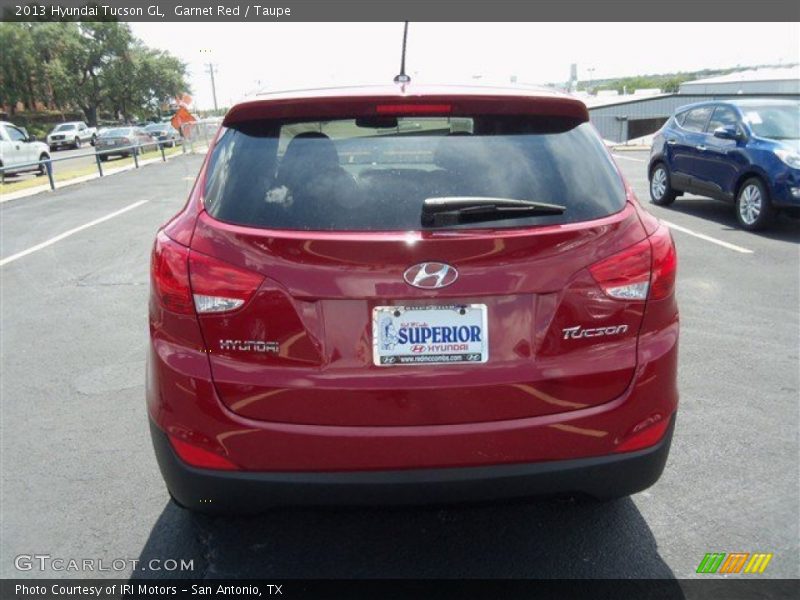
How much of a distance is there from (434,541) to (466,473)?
78 cm

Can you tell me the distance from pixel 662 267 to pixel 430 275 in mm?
846

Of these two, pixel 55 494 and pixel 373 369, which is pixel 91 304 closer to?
pixel 55 494

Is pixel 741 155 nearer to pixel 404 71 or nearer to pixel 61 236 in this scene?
pixel 404 71

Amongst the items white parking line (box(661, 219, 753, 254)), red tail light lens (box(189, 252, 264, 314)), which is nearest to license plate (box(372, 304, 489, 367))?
red tail light lens (box(189, 252, 264, 314))

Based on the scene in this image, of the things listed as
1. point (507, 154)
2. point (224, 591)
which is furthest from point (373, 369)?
point (224, 591)

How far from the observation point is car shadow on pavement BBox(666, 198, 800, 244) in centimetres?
905

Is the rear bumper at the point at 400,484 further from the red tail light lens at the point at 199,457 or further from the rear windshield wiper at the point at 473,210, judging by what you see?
the rear windshield wiper at the point at 473,210

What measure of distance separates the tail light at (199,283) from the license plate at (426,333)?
1.40ft

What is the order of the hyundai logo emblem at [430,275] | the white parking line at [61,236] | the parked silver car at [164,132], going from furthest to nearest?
the parked silver car at [164,132], the white parking line at [61,236], the hyundai logo emblem at [430,275]

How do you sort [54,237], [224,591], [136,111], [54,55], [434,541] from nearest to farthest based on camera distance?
[224,591]
[434,541]
[54,237]
[54,55]
[136,111]

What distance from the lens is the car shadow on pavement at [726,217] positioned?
29.7ft

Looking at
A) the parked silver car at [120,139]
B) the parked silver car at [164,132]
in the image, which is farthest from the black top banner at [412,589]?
the parked silver car at [164,132]

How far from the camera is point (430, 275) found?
2.13 meters

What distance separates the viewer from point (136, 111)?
75.6 meters
